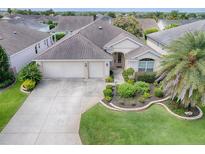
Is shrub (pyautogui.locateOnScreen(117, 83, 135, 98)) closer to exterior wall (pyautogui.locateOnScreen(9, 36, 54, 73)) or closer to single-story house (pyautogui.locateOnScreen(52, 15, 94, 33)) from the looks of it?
exterior wall (pyautogui.locateOnScreen(9, 36, 54, 73))

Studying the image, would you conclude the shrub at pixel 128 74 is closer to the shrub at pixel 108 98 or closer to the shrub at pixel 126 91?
the shrub at pixel 126 91

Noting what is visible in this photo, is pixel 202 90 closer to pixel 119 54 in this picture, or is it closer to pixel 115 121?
pixel 115 121

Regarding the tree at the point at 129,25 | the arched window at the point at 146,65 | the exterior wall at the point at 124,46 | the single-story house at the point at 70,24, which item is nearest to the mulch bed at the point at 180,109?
the arched window at the point at 146,65

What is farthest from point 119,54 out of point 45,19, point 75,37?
point 45,19

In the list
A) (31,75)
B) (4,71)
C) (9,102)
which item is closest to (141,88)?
(31,75)

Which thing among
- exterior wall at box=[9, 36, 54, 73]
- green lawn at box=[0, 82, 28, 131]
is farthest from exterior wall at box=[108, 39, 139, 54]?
green lawn at box=[0, 82, 28, 131]

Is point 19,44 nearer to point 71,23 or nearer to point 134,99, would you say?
point 134,99
